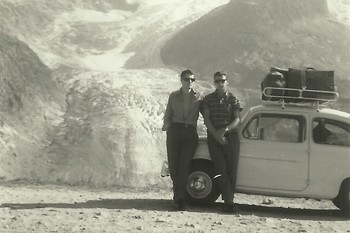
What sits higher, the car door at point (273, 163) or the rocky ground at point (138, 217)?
the car door at point (273, 163)

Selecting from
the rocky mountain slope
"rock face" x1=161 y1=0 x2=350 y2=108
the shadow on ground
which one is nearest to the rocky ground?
the shadow on ground

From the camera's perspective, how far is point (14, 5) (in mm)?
34281

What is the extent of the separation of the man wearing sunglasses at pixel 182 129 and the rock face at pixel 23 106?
26.7 feet

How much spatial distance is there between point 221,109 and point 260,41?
21483 millimetres

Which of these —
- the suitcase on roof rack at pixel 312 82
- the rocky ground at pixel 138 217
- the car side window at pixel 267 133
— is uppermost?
the suitcase on roof rack at pixel 312 82

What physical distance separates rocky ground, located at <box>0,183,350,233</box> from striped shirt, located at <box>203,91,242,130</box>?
146 centimetres

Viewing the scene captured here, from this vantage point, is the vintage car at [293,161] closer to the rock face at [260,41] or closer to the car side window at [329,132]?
the car side window at [329,132]

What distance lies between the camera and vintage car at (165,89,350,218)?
378 inches

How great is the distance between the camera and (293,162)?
970cm

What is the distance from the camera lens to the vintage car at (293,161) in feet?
A: 31.5

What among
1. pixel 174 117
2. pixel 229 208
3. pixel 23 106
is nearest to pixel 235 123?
pixel 174 117

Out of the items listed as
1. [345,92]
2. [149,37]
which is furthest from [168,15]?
[345,92]

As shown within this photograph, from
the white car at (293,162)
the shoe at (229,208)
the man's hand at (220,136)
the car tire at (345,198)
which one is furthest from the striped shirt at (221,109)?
the car tire at (345,198)

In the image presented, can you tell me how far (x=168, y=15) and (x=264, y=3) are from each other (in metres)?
8.74
